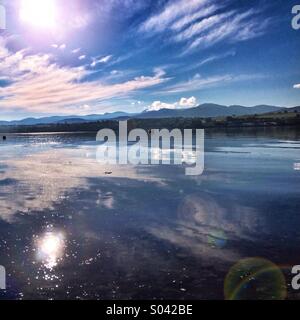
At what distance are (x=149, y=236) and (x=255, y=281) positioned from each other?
3.61 m

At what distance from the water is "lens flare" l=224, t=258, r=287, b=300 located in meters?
0.03

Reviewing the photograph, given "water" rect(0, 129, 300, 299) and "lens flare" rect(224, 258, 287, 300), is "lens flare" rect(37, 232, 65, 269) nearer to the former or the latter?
"water" rect(0, 129, 300, 299)

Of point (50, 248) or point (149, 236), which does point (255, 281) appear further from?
point (50, 248)

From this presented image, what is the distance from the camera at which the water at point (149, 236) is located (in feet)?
25.2

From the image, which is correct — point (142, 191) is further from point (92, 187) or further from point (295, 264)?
point (295, 264)

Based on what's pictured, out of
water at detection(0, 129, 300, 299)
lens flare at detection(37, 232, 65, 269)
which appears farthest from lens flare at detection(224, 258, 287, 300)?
lens flare at detection(37, 232, 65, 269)

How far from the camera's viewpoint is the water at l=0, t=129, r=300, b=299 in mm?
7688

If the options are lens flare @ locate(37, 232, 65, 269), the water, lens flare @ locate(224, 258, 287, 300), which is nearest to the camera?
lens flare @ locate(224, 258, 287, 300)

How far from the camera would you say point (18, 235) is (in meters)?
10.9

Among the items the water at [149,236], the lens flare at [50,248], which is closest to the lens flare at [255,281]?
the water at [149,236]

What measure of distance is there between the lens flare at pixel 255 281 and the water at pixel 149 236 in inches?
1.0

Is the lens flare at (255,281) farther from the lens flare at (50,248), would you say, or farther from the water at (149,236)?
the lens flare at (50,248)
